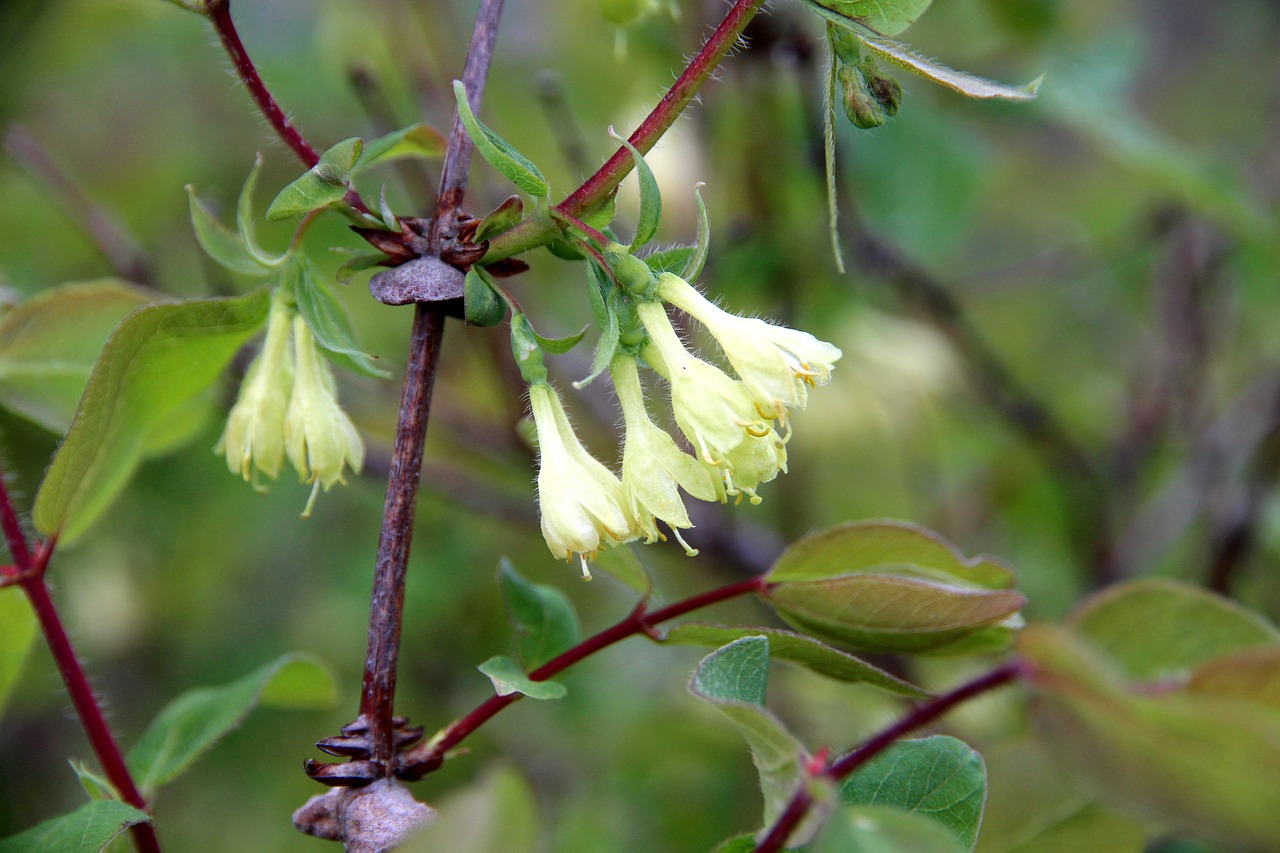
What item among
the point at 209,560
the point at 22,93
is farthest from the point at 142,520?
the point at 22,93

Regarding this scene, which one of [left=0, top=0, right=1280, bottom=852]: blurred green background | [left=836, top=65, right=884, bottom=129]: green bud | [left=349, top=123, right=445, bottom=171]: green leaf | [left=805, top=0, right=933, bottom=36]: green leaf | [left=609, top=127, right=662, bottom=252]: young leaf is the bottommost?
[left=0, top=0, right=1280, bottom=852]: blurred green background

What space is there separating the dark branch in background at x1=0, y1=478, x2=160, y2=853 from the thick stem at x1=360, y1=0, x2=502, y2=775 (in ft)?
0.94

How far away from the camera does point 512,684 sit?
0.88 m

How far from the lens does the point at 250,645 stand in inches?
110

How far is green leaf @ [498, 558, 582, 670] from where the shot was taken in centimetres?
108

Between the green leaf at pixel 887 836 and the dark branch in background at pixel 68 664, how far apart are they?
640 millimetres

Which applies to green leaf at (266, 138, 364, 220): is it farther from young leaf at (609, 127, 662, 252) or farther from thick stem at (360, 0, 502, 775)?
young leaf at (609, 127, 662, 252)

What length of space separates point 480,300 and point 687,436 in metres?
0.21

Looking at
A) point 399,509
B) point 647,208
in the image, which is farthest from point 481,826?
point 647,208

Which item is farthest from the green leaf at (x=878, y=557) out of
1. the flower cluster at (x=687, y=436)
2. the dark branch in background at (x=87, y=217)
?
the dark branch in background at (x=87, y=217)

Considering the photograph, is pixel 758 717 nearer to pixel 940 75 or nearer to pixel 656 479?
pixel 656 479

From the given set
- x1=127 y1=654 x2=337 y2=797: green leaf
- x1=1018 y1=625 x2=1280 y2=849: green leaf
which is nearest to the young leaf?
x1=1018 y1=625 x2=1280 y2=849: green leaf

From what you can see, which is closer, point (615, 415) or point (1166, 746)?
point (1166, 746)

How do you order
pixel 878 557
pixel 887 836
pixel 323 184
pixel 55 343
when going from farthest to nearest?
pixel 55 343, pixel 878 557, pixel 323 184, pixel 887 836
